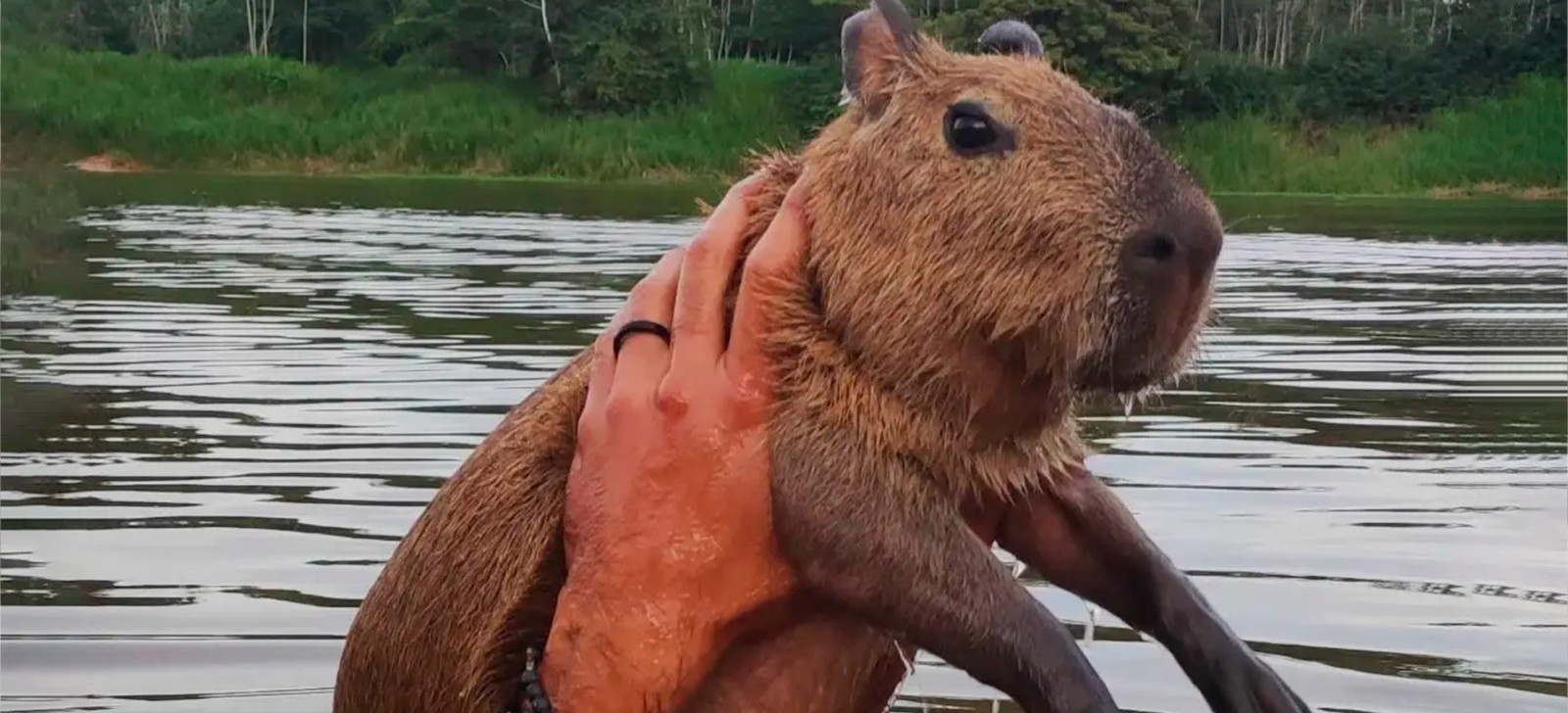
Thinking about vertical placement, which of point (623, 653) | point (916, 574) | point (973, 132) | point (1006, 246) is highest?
point (973, 132)

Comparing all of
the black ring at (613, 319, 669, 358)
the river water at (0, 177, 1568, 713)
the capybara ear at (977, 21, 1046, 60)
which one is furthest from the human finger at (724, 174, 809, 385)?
the river water at (0, 177, 1568, 713)

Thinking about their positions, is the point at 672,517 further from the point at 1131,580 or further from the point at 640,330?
the point at 1131,580

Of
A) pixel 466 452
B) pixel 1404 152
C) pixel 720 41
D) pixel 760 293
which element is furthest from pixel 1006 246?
pixel 720 41

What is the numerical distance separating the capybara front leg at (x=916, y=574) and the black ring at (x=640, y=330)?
284 millimetres

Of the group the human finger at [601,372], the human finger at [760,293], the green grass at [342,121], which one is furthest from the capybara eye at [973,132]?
the green grass at [342,121]

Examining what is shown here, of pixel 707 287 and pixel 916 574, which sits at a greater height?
pixel 707 287

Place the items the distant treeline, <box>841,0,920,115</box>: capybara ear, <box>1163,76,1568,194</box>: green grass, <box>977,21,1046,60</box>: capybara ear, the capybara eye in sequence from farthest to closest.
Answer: the distant treeline < <box>1163,76,1568,194</box>: green grass < <box>977,21,1046,60</box>: capybara ear < <box>841,0,920,115</box>: capybara ear < the capybara eye

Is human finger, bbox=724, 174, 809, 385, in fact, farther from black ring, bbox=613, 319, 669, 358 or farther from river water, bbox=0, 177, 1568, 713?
river water, bbox=0, 177, 1568, 713

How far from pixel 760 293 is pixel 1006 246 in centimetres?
31

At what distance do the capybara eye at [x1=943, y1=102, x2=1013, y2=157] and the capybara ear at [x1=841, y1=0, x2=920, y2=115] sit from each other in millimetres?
127

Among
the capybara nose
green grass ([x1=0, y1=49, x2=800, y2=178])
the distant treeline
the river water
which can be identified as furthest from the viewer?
the distant treeline

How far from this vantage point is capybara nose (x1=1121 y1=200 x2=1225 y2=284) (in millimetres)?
2615

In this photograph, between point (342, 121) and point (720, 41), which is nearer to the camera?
point (342, 121)

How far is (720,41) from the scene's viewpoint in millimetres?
46281
